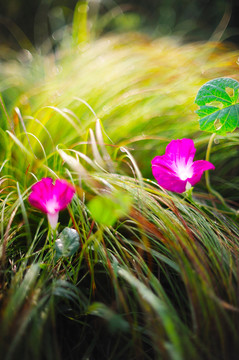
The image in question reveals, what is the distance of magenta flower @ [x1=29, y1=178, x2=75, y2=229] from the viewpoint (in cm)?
61

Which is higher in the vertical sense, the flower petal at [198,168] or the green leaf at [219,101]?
the green leaf at [219,101]

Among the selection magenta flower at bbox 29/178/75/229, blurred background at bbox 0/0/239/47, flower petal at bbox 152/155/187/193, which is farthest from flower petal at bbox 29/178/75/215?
blurred background at bbox 0/0/239/47

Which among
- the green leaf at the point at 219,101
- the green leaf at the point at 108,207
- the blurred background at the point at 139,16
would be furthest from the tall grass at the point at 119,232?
the blurred background at the point at 139,16

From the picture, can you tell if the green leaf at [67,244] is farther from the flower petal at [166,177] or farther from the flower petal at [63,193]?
the flower petal at [166,177]

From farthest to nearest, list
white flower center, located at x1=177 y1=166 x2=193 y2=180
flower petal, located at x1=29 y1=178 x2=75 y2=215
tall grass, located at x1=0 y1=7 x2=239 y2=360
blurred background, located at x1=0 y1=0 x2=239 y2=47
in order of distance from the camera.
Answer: blurred background, located at x1=0 y1=0 x2=239 y2=47
white flower center, located at x1=177 y1=166 x2=193 y2=180
flower petal, located at x1=29 y1=178 x2=75 y2=215
tall grass, located at x1=0 y1=7 x2=239 y2=360

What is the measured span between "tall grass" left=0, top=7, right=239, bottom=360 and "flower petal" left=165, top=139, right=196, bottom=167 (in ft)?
0.20

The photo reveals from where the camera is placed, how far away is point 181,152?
2.40ft

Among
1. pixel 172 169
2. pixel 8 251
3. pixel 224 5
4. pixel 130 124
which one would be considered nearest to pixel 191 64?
pixel 130 124

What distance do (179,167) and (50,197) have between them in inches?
11.9

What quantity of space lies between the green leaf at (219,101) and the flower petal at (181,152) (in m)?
0.08

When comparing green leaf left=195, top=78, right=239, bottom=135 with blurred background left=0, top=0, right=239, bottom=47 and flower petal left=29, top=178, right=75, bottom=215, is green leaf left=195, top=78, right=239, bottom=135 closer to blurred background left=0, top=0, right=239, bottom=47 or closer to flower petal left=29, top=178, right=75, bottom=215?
flower petal left=29, top=178, right=75, bottom=215

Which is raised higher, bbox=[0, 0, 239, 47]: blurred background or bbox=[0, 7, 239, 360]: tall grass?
bbox=[0, 0, 239, 47]: blurred background

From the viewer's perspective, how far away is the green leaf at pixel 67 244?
23.1 inches

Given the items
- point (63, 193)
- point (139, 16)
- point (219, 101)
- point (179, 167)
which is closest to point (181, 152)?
point (179, 167)
